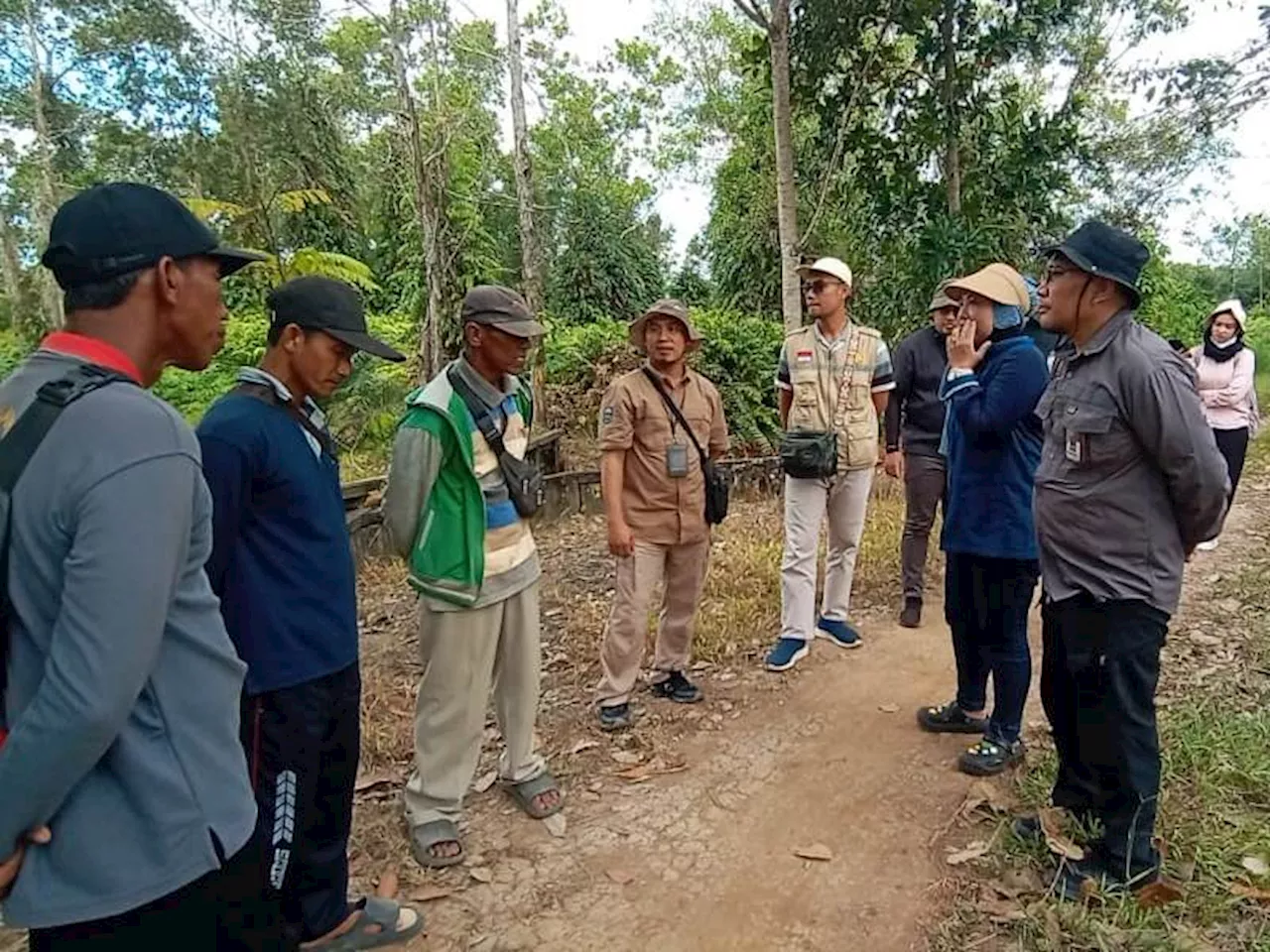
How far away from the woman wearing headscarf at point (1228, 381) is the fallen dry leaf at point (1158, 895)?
13.8 ft

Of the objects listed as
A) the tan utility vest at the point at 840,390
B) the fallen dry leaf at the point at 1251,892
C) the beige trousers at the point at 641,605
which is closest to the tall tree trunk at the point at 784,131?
the tan utility vest at the point at 840,390

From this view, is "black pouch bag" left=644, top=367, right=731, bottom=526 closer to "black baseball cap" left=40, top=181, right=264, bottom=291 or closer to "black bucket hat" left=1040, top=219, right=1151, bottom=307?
"black bucket hat" left=1040, top=219, right=1151, bottom=307

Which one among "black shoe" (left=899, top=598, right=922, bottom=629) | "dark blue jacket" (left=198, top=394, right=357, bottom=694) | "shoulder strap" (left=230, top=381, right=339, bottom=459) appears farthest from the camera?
"black shoe" (left=899, top=598, right=922, bottom=629)

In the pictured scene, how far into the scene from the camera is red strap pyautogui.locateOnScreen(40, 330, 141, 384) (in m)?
1.34

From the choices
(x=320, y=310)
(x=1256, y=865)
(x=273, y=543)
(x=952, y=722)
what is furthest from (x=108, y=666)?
(x=952, y=722)

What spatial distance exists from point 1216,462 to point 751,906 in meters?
1.78

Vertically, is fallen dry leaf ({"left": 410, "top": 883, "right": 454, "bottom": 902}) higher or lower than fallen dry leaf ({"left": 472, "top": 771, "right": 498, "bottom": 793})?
lower

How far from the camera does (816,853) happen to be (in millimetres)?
2906

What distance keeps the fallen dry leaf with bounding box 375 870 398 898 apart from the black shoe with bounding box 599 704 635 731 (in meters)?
1.17

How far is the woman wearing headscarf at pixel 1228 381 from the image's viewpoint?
5.87 m

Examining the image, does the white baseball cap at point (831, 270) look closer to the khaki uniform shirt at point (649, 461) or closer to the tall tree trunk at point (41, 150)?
the khaki uniform shirt at point (649, 461)

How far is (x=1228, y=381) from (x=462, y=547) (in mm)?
5430

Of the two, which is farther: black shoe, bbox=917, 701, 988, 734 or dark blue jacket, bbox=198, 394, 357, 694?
black shoe, bbox=917, 701, 988, 734

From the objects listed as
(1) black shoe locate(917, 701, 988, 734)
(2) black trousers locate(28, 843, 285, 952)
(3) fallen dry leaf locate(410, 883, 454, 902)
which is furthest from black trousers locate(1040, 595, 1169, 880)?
(2) black trousers locate(28, 843, 285, 952)
